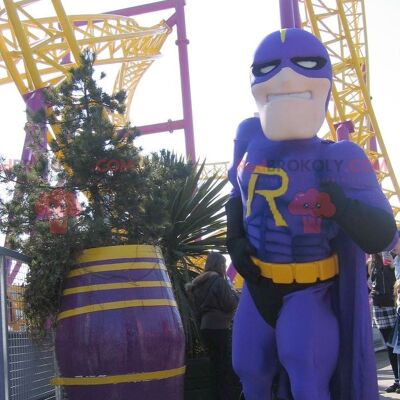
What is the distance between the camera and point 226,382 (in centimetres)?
494

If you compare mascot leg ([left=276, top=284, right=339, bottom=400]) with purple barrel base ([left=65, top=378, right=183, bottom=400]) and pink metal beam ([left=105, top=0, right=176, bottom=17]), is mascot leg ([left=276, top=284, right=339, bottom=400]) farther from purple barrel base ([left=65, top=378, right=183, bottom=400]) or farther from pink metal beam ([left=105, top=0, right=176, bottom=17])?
pink metal beam ([left=105, top=0, right=176, bottom=17])

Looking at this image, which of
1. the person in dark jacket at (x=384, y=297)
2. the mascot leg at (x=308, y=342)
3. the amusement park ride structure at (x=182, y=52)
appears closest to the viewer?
the mascot leg at (x=308, y=342)

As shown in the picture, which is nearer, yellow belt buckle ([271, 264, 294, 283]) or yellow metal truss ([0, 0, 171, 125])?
yellow belt buckle ([271, 264, 294, 283])

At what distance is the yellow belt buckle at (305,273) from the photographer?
288 cm

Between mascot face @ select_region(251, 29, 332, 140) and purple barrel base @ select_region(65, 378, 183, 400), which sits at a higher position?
mascot face @ select_region(251, 29, 332, 140)

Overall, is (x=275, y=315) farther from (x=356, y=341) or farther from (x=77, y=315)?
(x=77, y=315)

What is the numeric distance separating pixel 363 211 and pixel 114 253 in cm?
129

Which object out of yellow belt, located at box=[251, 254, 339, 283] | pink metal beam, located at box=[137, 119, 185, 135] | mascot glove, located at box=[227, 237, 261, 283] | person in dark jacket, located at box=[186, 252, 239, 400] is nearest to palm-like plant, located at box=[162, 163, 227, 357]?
person in dark jacket, located at box=[186, 252, 239, 400]

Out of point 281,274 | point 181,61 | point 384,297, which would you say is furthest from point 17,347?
point 181,61

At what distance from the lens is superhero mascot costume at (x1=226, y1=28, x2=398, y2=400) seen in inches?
110

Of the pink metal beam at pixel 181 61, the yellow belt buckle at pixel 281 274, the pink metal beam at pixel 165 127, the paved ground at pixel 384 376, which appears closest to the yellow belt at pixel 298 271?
the yellow belt buckle at pixel 281 274

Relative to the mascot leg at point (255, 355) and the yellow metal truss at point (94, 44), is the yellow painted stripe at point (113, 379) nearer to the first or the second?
the mascot leg at point (255, 355)

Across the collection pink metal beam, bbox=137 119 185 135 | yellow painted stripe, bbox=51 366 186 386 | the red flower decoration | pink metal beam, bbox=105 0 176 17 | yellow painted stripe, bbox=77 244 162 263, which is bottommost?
yellow painted stripe, bbox=51 366 186 386

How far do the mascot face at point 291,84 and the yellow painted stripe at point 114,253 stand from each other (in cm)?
93
